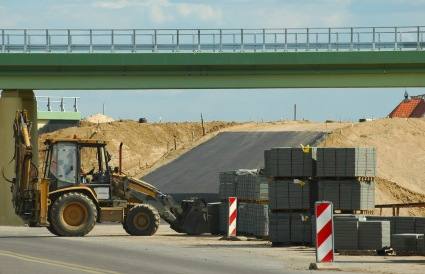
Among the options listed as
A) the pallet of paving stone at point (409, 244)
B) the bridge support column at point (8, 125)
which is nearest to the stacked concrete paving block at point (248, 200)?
the pallet of paving stone at point (409, 244)

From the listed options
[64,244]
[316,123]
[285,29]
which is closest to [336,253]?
[64,244]

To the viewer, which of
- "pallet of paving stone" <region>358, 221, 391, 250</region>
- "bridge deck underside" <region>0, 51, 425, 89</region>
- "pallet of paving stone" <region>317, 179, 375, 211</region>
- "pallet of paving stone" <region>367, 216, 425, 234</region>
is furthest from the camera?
"bridge deck underside" <region>0, 51, 425, 89</region>

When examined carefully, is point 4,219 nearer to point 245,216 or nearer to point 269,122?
point 245,216

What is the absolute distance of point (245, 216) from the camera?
37.6 meters

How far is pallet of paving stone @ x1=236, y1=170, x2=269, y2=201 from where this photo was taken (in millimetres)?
36625

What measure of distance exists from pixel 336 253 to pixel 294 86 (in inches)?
1237

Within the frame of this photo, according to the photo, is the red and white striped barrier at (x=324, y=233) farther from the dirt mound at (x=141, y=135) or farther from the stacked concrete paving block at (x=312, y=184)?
the dirt mound at (x=141, y=135)

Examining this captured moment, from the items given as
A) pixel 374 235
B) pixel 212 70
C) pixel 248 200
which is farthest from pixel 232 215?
pixel 212 70

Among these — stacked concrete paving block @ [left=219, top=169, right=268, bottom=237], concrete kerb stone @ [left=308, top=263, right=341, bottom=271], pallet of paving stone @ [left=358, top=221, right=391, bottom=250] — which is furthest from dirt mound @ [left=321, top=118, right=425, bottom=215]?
concrete kerb stone @ [left=308, top=263, right=341, bottom=271]

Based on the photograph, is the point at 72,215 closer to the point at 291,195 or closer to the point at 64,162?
the point at 64,162

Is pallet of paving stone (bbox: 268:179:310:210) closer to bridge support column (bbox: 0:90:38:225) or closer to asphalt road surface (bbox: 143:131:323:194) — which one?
bridge support column (bbox: 0:90:38:225)

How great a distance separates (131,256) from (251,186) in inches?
402

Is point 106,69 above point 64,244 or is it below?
above

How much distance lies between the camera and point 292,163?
32688mm
